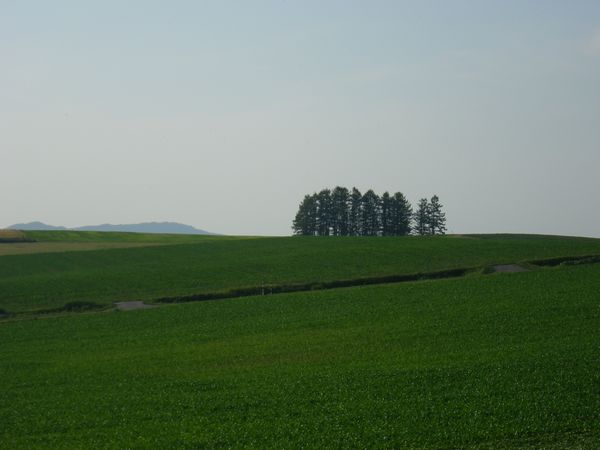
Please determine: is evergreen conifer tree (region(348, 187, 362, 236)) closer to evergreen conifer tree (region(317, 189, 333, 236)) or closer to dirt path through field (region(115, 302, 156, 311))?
evergreen conifer tree (region(317, 189, 333, 236))

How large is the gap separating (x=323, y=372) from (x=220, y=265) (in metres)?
34.8

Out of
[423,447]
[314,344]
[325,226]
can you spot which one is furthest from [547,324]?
[325,226]

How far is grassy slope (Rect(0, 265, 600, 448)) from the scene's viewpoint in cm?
2206

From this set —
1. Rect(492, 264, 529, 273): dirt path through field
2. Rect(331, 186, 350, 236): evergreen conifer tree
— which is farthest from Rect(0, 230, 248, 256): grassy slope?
Rect(492, 264, 529, 273): dirt path through field

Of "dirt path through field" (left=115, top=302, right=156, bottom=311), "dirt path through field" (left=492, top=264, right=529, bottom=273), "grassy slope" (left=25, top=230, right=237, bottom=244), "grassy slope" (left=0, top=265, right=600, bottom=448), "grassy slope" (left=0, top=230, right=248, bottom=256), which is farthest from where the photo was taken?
"grassy slope" (left=25, top=230, right=237, bottom=244)

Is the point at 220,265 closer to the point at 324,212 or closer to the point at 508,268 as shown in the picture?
the point at 508,268

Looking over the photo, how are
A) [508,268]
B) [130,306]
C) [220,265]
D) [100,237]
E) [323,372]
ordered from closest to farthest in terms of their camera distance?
[323,372] < [130,306] < [508,268] < [220,265] < [100,237]

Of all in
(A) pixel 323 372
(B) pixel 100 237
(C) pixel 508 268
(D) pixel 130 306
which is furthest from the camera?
(B) pixel 100 237

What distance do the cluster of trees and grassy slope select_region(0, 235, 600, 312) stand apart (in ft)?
164

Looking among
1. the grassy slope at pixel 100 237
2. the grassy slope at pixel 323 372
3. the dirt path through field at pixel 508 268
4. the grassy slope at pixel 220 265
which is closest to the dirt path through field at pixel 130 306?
the grassy slope at pixel 220 265

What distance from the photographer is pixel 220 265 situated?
206 feet

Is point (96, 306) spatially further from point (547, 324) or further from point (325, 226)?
point (325, 226)

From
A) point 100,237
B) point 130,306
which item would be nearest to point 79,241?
point 100,237

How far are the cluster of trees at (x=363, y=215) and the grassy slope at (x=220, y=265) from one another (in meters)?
50.1
